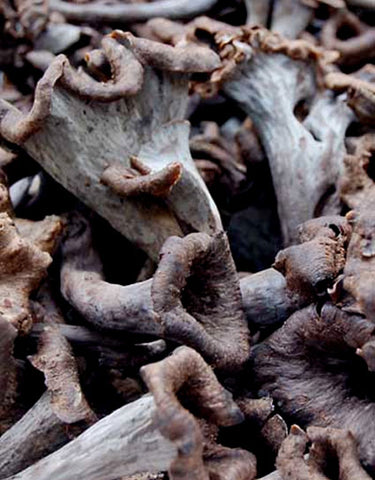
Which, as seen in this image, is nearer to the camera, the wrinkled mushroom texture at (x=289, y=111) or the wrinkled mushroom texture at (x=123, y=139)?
the wrinkled mushroom texture at (x=123, y=139)

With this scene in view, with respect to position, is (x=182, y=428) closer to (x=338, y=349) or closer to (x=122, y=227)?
(x=338, y=349)

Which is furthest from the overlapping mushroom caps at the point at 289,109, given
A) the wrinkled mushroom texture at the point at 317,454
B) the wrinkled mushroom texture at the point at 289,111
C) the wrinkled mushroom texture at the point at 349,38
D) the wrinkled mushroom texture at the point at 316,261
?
the wrinkled mushroom texture at the point at 317,454

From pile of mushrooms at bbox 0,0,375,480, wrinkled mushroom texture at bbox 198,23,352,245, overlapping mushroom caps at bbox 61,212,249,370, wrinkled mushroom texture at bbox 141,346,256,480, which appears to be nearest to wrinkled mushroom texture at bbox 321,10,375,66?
pile of mushrooms at bbox 0,0,375,480

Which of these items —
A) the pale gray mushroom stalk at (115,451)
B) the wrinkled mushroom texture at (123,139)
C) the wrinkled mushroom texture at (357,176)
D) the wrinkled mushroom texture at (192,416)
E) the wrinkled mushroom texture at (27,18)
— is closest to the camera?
the wrinkled mushroom texture at (192,416)

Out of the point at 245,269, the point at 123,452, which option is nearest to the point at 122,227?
the point at 245,269

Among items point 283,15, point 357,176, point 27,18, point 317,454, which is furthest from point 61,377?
point 283,15

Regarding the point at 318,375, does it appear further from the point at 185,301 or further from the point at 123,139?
the point at 123,139

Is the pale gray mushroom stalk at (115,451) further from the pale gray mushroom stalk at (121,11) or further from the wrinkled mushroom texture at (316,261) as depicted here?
the pale gray mushroom stalk at (121,11)

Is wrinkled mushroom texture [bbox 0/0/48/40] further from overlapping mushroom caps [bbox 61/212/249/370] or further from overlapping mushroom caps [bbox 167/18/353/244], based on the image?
overlapping mushroom caps [bbox 61/212/249/370]
